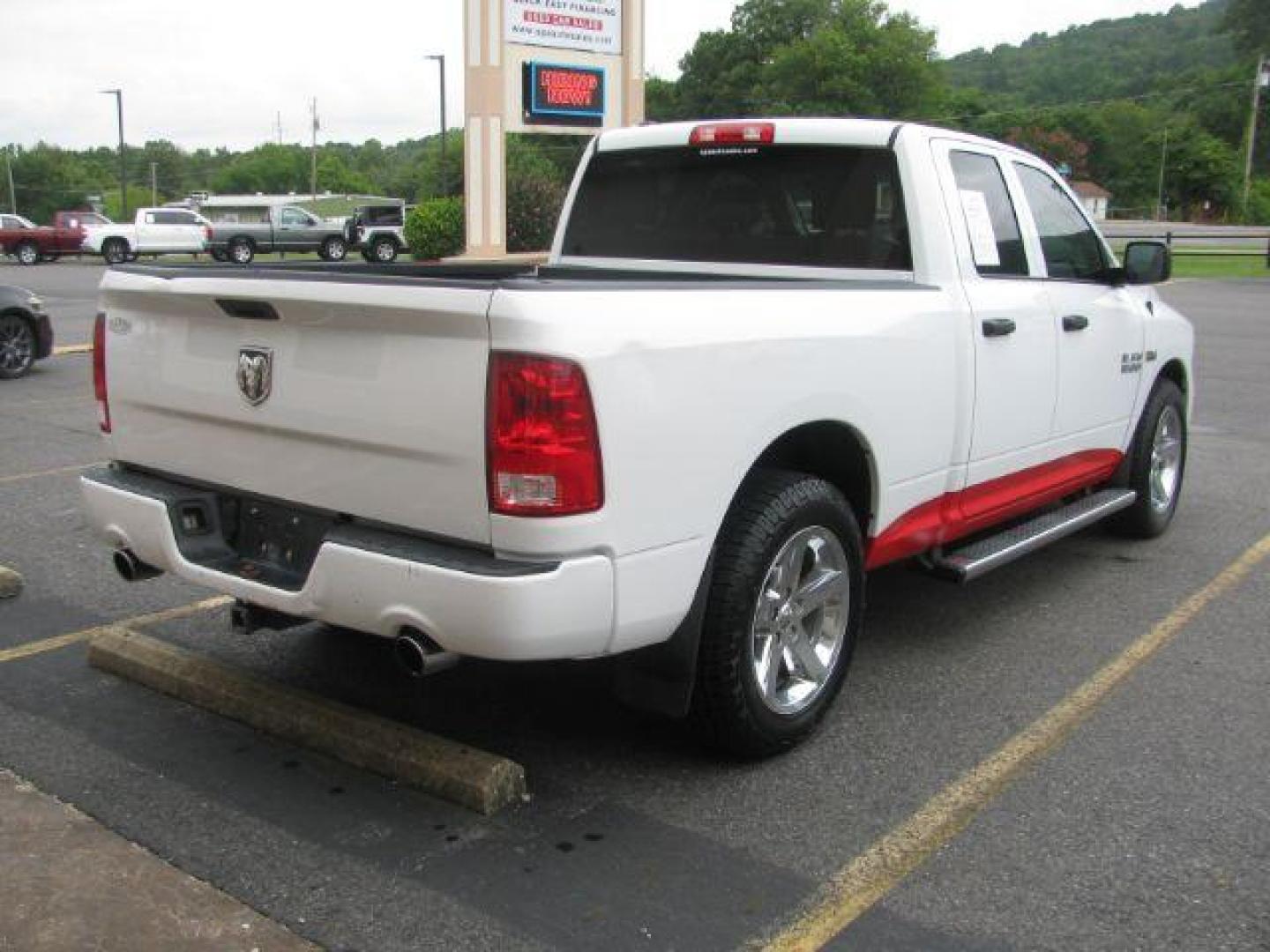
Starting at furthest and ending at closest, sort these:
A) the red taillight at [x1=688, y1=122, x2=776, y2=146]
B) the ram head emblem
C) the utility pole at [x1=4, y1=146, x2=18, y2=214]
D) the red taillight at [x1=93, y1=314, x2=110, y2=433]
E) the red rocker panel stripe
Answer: the utility pole at [x1=4, y1=146, x2=18, y2=214], the red taillight at [x1=688, y1=122, x2=776, y2=146], the red rocker panel stripe, the red taillight at [x1=93, y1=314, x2=110, y2=433], the ram head emblem

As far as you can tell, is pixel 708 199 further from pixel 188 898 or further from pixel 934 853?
pixel 188 898

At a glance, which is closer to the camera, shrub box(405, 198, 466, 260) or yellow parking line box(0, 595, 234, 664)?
yellow parking line box(0, 595, 234, 664)

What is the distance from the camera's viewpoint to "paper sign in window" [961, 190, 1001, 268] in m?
4.68

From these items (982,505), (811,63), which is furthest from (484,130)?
(811,63)

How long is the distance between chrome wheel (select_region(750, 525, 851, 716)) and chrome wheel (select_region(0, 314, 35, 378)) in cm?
1091

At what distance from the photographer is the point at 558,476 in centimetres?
298

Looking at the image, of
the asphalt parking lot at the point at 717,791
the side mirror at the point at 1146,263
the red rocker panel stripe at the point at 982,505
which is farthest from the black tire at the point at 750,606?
the side mirror at the point at 1146,263

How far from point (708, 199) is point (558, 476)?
2.37 m

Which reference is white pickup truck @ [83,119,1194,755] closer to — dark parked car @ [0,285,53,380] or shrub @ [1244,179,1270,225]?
dark parked car @ [0,285,53,380]

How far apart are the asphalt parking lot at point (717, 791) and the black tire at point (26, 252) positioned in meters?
36.5

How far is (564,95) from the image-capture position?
26672 millimetres

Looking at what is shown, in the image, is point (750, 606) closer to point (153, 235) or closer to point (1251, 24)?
point (153, 235)

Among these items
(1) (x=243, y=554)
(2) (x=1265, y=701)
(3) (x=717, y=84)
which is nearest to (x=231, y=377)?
(1) (x=243, y=554)

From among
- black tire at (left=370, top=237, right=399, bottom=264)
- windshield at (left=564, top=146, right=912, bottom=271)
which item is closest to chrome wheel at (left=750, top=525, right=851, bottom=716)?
windshield at (left=564, top=146, right=912, bottom=271)
